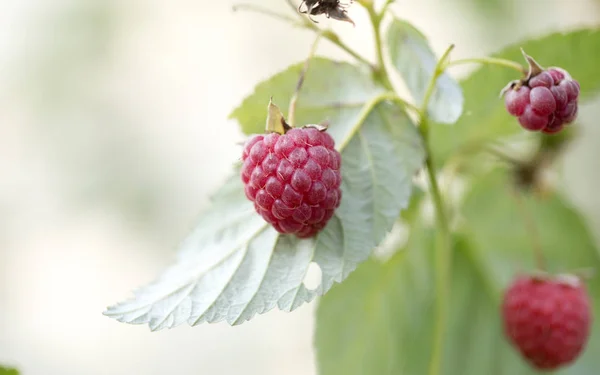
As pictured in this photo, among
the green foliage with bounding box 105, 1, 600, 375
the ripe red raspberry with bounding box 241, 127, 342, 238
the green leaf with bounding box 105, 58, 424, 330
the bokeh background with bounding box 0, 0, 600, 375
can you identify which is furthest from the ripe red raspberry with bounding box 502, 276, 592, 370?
the bokeh background with bounding box 0, 0, 600, 375

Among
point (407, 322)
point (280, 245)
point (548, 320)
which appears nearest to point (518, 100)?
point (280, 245)

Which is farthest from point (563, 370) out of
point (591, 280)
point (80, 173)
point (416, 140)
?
point (80, 173)

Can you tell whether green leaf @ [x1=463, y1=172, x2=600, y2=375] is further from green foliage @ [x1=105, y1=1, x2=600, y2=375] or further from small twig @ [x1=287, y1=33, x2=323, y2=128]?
small twig @ [x1=287, y1=33, x2=323, y2=128]

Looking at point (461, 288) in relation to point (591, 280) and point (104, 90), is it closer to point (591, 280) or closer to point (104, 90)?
point (591, 280)

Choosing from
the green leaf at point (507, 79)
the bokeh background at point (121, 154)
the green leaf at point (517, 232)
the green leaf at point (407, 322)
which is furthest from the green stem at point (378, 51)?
the bokeh background at point (121, 154)

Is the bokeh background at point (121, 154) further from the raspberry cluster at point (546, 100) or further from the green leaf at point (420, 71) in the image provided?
the raspberry cluster at point (546, 100)
